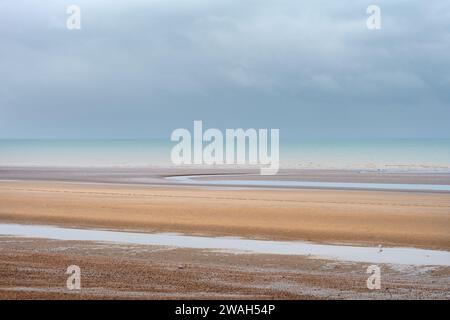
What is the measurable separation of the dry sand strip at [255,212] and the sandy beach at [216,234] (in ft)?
0.14

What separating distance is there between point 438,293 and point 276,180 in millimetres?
34497

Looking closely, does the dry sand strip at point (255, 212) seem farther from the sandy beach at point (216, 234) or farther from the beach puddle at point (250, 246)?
the beach puddle at point (250, 246)

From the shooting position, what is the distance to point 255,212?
27.3 m

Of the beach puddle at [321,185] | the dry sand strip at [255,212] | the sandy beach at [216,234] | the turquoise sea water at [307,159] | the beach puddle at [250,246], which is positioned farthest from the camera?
the turquoise sea water at [307,159]

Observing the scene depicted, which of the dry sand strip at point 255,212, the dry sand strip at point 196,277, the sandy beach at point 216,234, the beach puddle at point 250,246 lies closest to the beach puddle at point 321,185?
the sandy beach at point 216,234

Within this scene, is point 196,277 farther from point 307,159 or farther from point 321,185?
point 307,159

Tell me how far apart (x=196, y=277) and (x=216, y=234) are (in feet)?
28.3

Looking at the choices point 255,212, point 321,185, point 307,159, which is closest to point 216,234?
point 255,212

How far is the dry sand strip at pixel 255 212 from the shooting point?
73.3 ft

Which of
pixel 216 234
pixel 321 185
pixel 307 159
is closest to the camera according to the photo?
pixel 216 234

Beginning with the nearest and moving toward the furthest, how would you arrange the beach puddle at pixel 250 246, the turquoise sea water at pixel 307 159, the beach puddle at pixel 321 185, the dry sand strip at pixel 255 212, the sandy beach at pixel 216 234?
the sandy beach at pixel 216 234 < the beach puddle at pixel 250 246 < the dry sand strip at pixel 255 212 < the beach puddle at pixel 321 185 < the turquoise sea water at pixel 307 159

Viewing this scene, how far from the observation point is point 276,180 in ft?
155

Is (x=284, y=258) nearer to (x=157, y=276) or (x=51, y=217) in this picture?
(x=157, y=276)

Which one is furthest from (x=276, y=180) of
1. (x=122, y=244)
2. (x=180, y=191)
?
(x=122, y=244)
